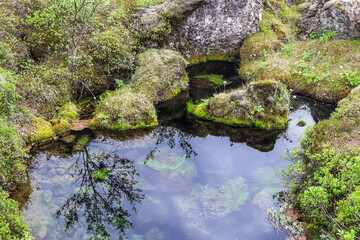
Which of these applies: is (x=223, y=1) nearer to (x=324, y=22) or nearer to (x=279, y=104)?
(x=324, y=22)

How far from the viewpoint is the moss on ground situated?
48.4ft

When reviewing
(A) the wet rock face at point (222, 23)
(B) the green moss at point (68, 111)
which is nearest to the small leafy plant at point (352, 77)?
Result: (A) the wet rock face at point (222, 23)

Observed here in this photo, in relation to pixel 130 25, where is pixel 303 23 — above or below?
below

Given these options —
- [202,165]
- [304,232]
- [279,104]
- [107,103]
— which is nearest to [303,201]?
[304,232]

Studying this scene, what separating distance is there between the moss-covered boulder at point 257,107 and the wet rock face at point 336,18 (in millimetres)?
7215

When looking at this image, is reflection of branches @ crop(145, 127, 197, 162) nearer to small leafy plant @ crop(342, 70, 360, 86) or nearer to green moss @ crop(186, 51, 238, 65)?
green moss @ crop(186, 51, 238, 65)

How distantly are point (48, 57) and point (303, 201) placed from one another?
13.3m

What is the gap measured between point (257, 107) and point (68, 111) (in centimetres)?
871

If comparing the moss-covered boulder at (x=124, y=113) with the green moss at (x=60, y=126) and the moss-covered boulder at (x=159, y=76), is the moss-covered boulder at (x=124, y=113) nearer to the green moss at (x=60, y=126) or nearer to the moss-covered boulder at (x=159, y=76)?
the green moss at (x=60, y=126)

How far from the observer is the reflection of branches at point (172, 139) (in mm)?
11469

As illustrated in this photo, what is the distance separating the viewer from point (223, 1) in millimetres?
17906

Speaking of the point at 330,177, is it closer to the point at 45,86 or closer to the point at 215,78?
the point at 215,78

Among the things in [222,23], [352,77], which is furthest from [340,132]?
[222,23]

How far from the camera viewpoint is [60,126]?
12039 millimetres
